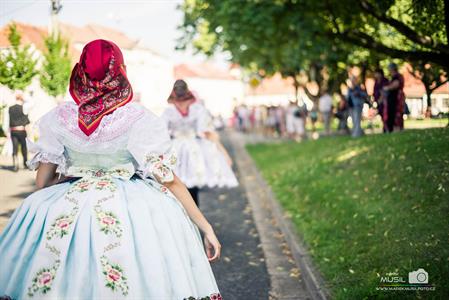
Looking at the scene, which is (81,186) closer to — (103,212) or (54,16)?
(103,212)

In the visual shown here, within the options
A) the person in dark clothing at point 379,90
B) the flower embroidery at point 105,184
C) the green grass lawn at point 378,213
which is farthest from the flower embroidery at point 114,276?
the person in dark clothing at point 379,90

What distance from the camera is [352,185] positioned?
838 centimetres

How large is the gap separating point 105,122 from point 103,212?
1.72 feet

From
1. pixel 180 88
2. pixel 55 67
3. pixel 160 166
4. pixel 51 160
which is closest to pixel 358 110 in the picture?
pixel 180 88

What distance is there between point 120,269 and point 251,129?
36360mm

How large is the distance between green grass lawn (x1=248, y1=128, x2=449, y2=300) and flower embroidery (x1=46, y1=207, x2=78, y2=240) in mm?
2876

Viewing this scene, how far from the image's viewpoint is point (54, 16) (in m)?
4.21

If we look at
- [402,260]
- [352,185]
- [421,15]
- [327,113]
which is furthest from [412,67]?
[327,113]

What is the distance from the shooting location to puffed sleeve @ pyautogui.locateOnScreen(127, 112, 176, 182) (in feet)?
9.23

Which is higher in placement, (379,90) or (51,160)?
(379,90)

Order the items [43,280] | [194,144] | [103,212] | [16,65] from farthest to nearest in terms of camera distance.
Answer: [194,144] < [16,65] < [103,212] < [43,280]

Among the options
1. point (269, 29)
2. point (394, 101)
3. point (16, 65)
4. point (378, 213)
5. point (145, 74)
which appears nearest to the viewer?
point (16, 65)

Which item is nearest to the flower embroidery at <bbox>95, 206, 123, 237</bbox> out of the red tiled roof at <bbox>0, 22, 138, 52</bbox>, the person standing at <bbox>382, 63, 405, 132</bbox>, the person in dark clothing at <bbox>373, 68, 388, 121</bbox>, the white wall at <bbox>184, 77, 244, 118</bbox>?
the red tiled roof at <bbox>0, 22, 138, 52</bbox>

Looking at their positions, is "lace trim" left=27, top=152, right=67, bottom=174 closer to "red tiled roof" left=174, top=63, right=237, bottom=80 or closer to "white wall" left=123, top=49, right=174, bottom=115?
"white wall" left=123, top=49, right=174, bottom=115
